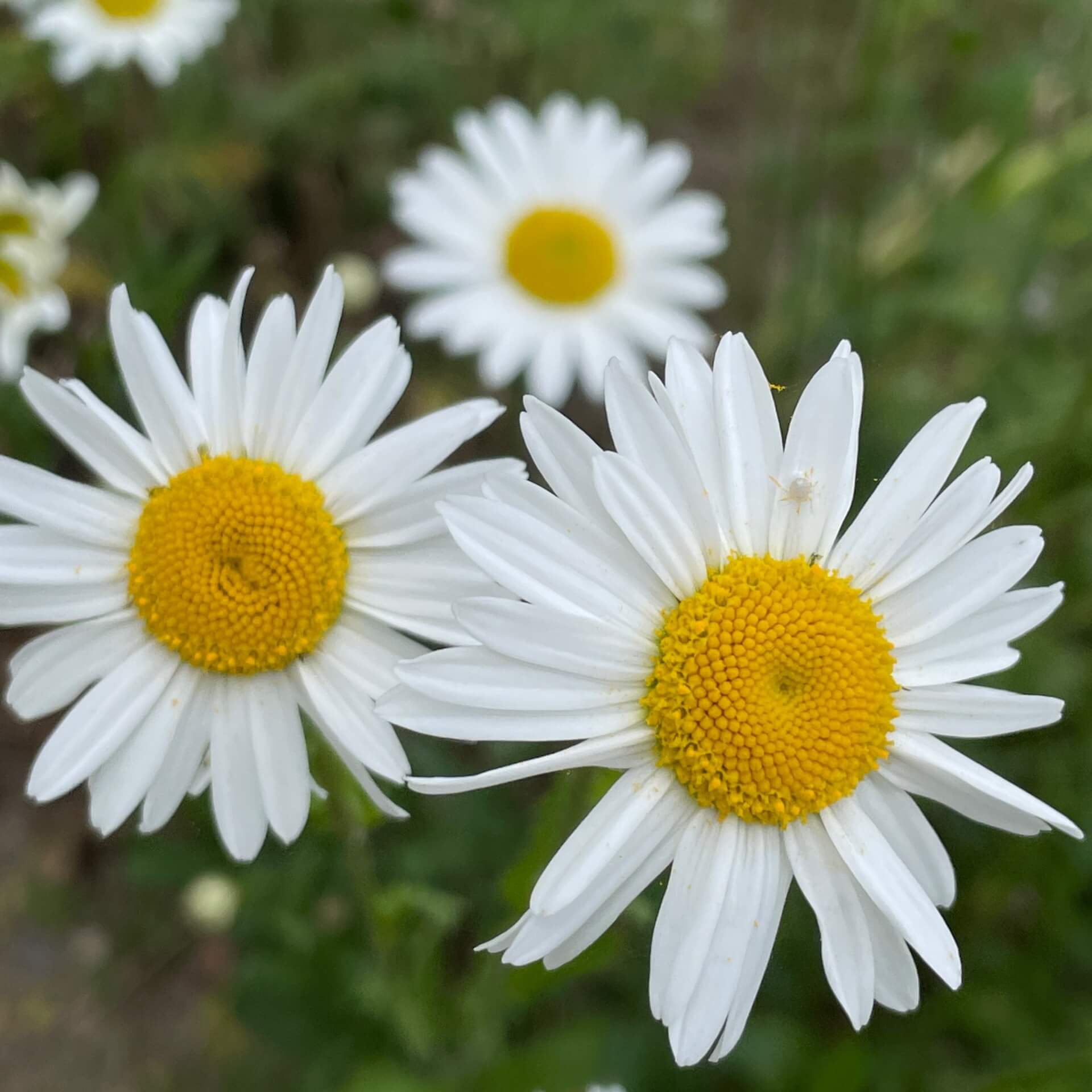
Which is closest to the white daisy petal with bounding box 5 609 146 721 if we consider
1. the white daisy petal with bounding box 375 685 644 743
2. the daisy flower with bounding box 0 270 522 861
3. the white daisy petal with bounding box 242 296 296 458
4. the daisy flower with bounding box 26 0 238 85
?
the daisy flower with bounding box 0 270 522 861

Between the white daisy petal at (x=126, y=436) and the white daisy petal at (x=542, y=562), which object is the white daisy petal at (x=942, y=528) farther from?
the white daisy petal at (x=126, y=436)

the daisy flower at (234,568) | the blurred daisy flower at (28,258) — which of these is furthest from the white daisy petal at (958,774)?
the blurred daisy flower at (28,258)

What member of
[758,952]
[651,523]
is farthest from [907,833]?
[651,523]

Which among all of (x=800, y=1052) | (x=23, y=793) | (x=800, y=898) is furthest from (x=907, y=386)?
(x=23, y=793)

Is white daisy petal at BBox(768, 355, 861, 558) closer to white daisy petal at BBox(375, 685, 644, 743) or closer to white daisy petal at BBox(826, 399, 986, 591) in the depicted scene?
white daisy petal at BBox(826, 399, 986, 591)

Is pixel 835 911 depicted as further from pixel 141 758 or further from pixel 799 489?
pixel 141 758

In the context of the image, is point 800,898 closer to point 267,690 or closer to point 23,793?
point 267,690
